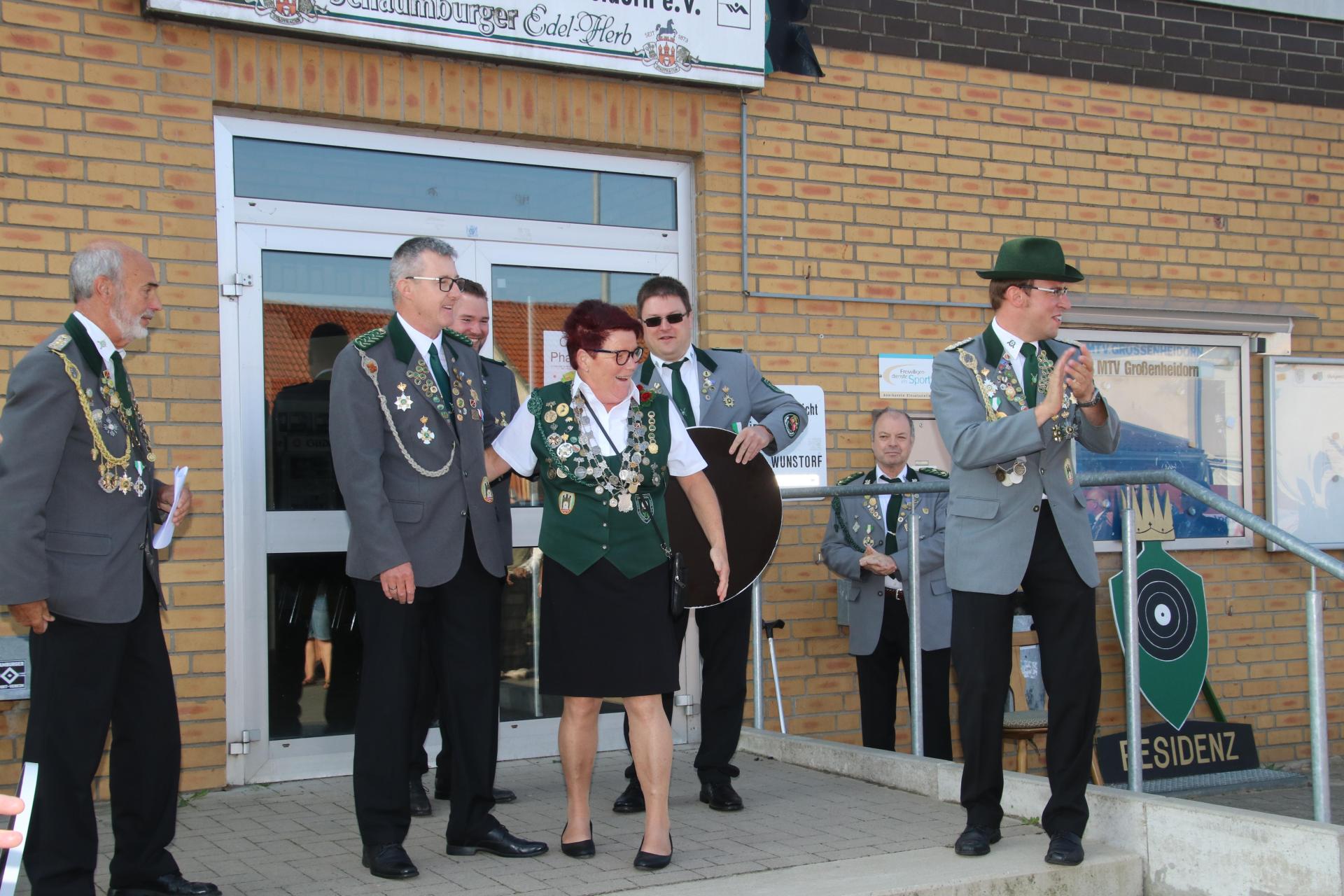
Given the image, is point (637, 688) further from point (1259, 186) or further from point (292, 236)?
point (1259, 186)

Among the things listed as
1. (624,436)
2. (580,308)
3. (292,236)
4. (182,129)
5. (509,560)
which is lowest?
(509,560)

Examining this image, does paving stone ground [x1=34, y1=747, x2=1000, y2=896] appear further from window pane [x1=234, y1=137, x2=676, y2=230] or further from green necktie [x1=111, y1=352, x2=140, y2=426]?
window pane [x1=234, y1=137, x2=676, y2=230]

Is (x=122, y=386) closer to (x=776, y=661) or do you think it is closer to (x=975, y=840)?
(x=975, y=840)

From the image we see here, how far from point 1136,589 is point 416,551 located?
2.46 meters

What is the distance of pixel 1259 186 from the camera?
8086 millimetres

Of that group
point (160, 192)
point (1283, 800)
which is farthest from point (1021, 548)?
point (1283, 800)

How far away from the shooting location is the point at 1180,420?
7.98 meters

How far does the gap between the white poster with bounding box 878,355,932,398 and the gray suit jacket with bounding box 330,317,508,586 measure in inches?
125

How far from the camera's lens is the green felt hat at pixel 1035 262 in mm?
4289

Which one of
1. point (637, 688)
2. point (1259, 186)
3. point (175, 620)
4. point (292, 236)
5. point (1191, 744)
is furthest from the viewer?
point (1259, 186)

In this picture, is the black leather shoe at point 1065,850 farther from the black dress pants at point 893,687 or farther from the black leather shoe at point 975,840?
the black dress pants at point 893,687

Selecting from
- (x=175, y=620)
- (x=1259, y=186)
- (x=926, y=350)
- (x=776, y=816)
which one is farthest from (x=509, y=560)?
(x=1259, y=186)

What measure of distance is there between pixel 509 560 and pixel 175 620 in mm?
1768

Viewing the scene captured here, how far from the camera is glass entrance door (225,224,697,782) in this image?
225 inches
